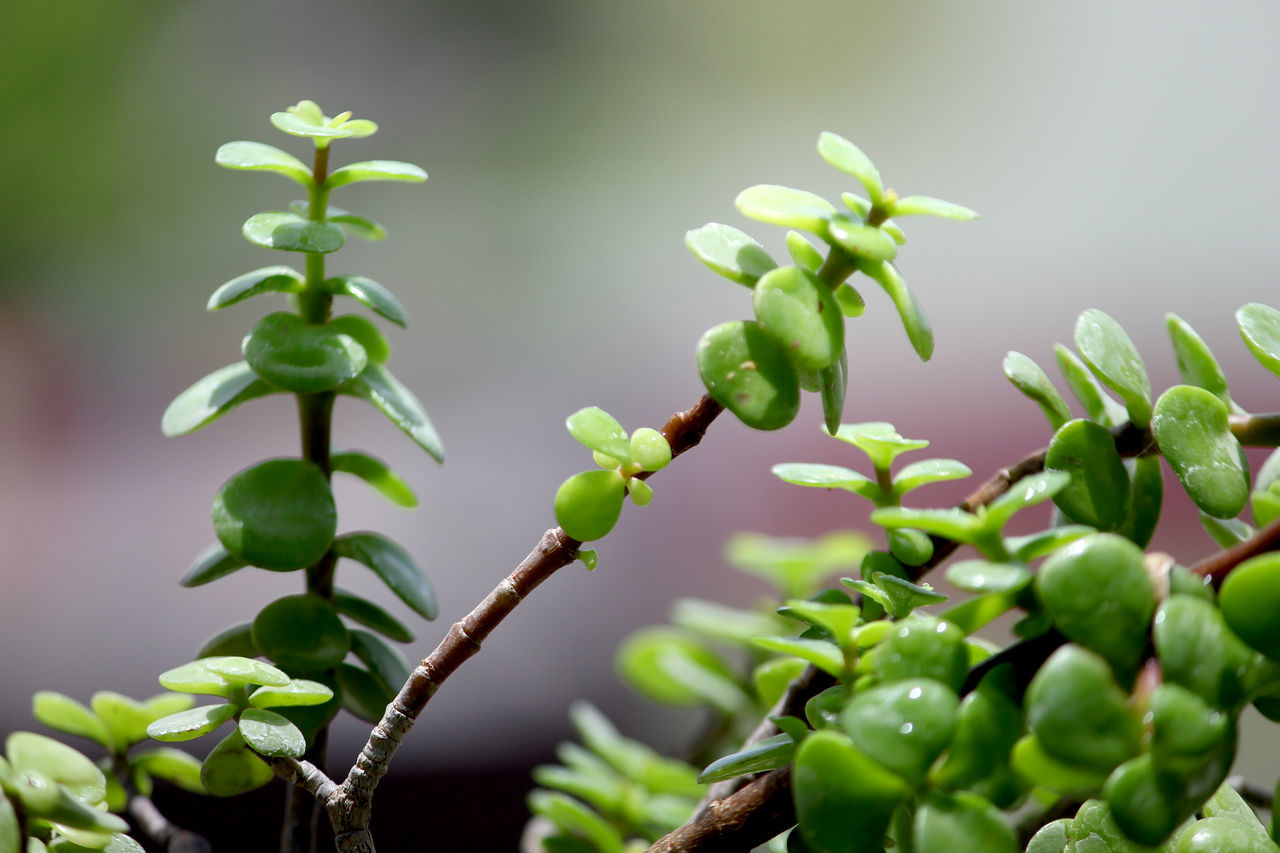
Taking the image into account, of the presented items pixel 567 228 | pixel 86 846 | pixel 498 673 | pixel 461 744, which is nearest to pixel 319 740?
pixel 86 846

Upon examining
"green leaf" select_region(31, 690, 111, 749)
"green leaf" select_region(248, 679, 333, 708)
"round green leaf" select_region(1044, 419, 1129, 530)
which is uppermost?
"round green leaf" select_region(1044, 419, 1129, 530)

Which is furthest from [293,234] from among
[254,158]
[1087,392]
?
[1087,392]

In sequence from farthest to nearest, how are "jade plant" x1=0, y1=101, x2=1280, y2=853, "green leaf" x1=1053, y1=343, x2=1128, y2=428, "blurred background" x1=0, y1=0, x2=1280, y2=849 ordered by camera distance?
"blurred background" x1=0, y1=0, x2=1280, y2=849, "green leaf" x1=1053, y1=343, x2=1128, y2=428, "jade plant" x1=0, y1=101, x2=1280, y2=853

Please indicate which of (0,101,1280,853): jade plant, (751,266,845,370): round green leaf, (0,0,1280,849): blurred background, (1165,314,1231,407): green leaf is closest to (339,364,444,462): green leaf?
(0,101,1280,853): jade plant

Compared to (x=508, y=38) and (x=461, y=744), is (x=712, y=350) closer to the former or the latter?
(x=461, y=744)

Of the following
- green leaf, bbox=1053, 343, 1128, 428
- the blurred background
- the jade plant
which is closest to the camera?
the jade plant

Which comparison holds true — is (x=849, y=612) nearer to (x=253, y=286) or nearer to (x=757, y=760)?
(x=757, y=760)

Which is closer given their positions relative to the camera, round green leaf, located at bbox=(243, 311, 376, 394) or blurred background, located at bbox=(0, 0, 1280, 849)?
round green leaf, located at bbox=(243, 311, 376, 394)

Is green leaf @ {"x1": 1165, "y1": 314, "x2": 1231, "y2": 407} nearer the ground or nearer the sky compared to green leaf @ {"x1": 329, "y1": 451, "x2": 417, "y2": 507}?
nearer the sky

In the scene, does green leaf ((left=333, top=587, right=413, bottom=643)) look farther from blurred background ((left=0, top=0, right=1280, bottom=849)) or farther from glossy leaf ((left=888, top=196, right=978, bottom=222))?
blurred background ((left=0, top=0, right=1280, bottom=849))
